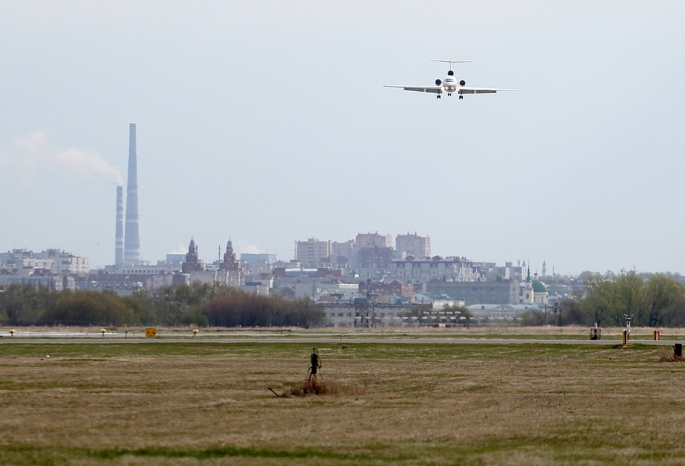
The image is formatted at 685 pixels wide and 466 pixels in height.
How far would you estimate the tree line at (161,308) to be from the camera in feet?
386

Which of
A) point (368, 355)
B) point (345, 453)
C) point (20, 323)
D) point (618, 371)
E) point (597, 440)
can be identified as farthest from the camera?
point (20, 323)

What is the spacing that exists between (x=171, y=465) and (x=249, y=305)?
119 meters

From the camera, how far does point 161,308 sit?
13700 cm

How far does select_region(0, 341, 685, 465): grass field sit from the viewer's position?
647 inches

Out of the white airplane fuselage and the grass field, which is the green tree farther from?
the grass field

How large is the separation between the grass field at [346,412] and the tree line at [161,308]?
270ft

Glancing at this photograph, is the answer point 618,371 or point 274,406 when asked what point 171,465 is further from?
point 618,371

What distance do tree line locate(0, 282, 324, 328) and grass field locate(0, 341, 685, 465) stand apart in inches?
3238

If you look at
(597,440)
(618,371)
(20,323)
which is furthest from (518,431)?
(20,323)

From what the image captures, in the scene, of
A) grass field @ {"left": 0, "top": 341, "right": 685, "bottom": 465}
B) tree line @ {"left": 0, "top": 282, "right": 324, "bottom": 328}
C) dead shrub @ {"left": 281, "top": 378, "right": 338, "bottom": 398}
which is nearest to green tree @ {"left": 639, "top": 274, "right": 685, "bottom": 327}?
tree line @ {"left": 0, "top": 282, "right": 324, "bottom": 328}

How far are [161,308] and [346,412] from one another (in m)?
118

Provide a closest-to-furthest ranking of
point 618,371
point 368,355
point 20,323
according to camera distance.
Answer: point 618,371 < point 368,355 < point 20,323

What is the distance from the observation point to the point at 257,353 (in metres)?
42.9

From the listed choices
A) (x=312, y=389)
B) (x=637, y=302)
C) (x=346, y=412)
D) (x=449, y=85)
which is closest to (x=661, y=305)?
(x=637, y=302)
